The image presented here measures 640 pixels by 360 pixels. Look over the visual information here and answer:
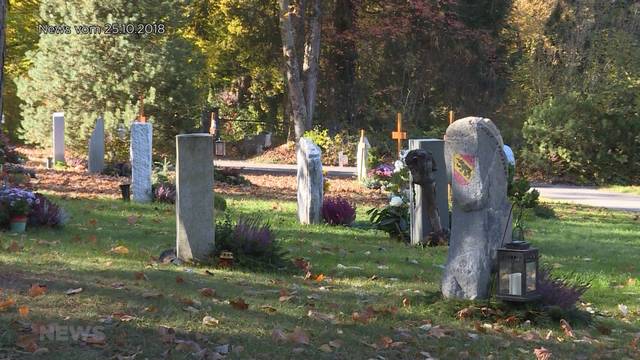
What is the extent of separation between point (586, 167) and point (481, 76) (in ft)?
33.5

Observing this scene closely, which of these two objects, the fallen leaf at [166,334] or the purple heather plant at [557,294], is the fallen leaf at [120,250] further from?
the purple heather plant at [557,294]

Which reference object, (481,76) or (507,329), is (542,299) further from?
(481,76)

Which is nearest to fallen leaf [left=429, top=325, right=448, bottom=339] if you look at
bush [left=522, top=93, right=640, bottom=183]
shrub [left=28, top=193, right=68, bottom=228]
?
shrub [left=28, top=193, right=68, bottom=228]

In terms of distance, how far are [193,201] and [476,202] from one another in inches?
119

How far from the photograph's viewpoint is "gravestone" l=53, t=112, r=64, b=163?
2288cm

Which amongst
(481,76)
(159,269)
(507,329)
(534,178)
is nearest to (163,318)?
→ (159,269)

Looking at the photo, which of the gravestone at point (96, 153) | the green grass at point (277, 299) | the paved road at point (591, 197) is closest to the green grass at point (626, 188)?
the paved road at point (591, 197)

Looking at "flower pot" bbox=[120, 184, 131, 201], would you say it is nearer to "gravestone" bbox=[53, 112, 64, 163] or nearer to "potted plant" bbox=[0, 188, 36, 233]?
"potted plant" bbox=[0, 188, 36, 233]

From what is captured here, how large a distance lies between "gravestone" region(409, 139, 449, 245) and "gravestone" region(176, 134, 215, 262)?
3.81m

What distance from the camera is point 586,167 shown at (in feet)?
94.0

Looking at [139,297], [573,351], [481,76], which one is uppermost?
[481,76]

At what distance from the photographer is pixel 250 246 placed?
8648 millimetres

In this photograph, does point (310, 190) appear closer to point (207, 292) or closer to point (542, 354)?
point (207, 292)

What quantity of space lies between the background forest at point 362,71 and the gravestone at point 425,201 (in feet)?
45.5
